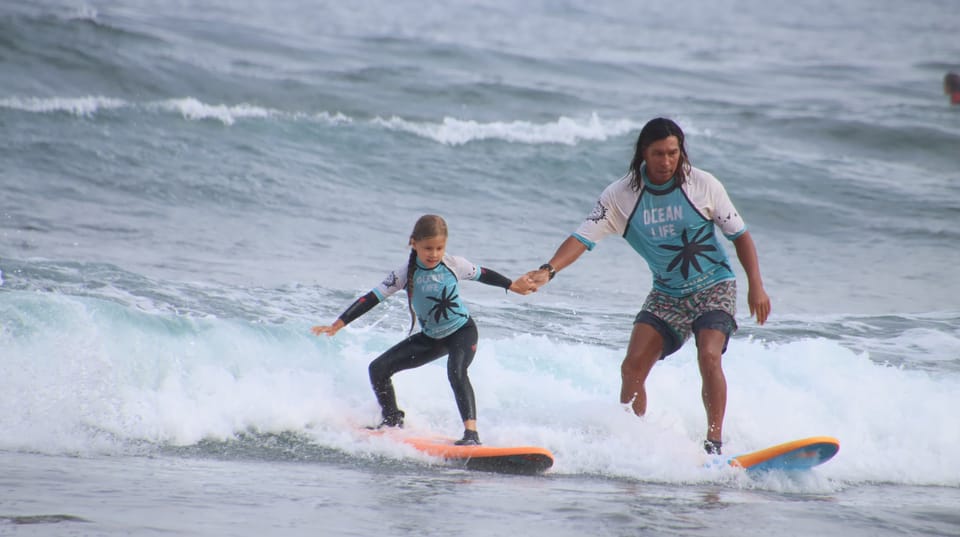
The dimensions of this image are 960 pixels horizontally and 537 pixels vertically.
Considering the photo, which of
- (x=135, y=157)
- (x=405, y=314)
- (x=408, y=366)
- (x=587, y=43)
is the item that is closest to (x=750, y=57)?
(x=587, y=43)

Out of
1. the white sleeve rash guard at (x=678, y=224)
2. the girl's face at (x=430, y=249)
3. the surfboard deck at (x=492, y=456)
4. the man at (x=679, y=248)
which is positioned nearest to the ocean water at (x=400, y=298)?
the surfboard deck at (x=492, y=456)

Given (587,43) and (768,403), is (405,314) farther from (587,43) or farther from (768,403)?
(587,43)

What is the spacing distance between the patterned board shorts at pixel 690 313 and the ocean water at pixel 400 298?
661 millimetres

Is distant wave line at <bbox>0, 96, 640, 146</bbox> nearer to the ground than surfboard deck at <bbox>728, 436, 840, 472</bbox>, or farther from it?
farther from it

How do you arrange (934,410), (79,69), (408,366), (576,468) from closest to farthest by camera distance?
1. (576,468)
2. (408,366)
3. (934,410)
4. (79,69)

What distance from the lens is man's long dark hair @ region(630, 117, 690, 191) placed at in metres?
5.46

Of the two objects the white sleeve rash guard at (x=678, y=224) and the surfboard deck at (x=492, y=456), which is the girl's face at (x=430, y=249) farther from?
the surfboard deck at (x=492, y=456)

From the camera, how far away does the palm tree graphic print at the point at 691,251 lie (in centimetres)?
568

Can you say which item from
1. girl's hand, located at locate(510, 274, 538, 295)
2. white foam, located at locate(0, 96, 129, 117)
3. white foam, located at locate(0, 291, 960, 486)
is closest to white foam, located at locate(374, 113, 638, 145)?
white foam, located at locate(0, 96, 129, 117)

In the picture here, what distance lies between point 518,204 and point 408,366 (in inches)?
369

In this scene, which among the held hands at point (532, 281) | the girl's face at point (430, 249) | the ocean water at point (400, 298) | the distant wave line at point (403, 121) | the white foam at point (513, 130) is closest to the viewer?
the ocean water at point (400, 298)

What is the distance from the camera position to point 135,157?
50.2 feet

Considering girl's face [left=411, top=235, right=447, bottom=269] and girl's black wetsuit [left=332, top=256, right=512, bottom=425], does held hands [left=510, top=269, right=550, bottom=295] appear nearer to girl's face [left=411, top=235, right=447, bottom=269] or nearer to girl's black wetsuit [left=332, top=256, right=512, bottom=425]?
girl's black wetsuit [left=332, top=256, right=512, bottom=425]

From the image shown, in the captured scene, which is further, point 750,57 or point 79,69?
point 750,57
